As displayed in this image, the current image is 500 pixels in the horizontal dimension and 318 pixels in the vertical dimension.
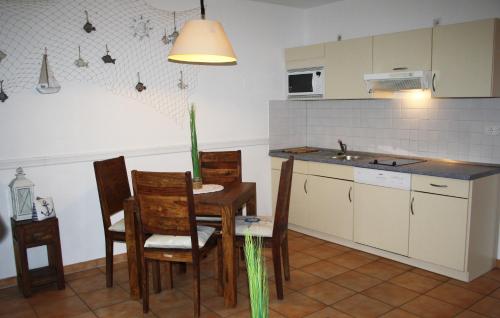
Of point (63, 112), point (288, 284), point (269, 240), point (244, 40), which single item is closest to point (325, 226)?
point (288, 284)

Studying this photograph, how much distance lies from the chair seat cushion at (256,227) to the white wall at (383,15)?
7.51 ft

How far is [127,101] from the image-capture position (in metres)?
3.79

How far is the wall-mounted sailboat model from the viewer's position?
10.9 ft

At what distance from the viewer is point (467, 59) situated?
3.28m

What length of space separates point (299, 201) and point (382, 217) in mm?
973

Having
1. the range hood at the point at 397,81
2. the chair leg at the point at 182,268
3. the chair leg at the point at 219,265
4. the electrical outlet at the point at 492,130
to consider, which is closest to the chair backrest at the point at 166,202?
A: the chair leg at the point at 219,265

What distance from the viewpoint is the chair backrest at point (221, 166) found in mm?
3814

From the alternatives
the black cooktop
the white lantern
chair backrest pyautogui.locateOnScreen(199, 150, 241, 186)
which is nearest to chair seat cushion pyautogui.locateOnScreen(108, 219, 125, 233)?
the white lantern

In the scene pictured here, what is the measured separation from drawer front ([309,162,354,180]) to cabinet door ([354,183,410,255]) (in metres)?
0.13

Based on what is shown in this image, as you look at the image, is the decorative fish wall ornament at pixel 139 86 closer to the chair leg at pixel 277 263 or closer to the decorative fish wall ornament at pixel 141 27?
the decorative fish wall ornament at pixel 141 27

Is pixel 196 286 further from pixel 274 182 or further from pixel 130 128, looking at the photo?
pixel 274 182

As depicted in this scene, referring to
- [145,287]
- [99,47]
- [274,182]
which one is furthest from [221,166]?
[99,47]

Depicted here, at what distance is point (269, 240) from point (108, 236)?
1.22 m

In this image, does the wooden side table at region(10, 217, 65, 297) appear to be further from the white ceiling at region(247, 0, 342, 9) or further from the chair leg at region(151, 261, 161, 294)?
the white ceiling at region(247, 0, 342, 9)
